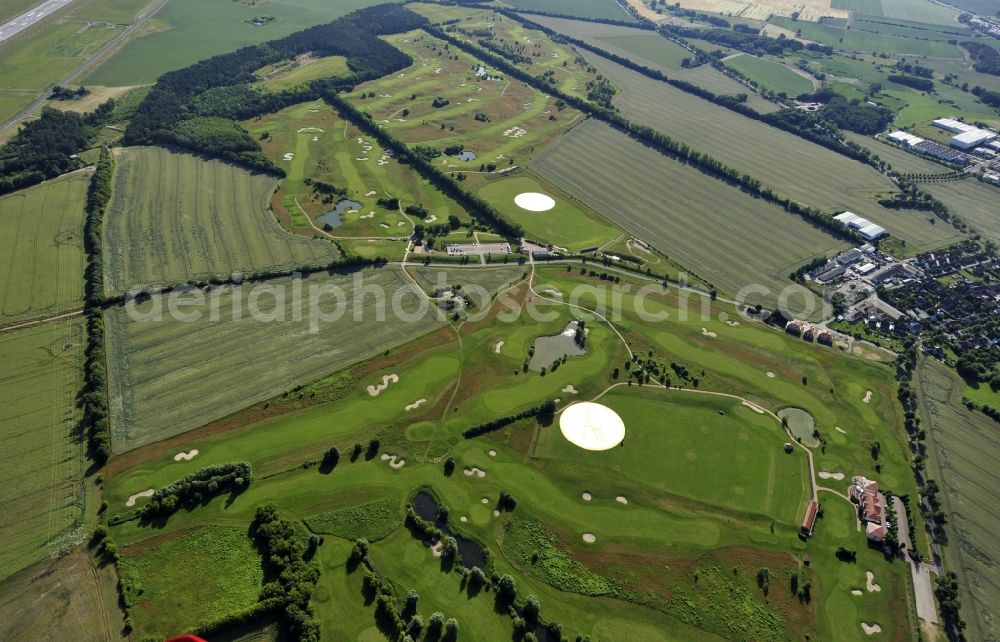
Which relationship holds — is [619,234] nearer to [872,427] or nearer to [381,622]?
[872,427]

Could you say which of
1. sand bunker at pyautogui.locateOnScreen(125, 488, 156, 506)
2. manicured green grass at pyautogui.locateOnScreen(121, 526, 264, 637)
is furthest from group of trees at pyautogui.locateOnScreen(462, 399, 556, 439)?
sand bunker at pyautogui.locateOnScreen(125, 488, 156, 506)


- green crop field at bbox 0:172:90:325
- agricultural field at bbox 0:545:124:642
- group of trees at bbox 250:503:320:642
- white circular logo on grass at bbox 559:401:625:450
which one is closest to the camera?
agricultural field at bbox 0:545:124:642

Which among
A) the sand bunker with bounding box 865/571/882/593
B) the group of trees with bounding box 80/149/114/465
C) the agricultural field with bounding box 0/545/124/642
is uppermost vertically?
the group of trees with bounding box 80/149/114/465

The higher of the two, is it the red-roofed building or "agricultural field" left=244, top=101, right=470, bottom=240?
"agricultural field" left=244, top=101, right=470, bottom=240

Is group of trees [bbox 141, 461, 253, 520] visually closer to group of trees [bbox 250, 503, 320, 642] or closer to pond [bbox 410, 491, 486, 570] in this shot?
group of trees [bbox 250, 503, 320, 642]

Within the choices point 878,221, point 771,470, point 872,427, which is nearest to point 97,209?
point 771,470

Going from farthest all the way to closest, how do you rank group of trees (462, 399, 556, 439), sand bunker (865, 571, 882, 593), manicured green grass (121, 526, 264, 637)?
group of trees (462, 399, 556, 439) < sand bunker (865, 571, 882, 593) < manicured green grass (121, 526, 264, 637)
